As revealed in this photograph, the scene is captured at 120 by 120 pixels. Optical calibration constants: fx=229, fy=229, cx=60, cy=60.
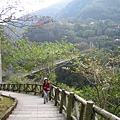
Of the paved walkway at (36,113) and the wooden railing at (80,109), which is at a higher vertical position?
the wooden railing at (80,109)

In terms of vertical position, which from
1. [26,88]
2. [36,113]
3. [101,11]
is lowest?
[26,88]

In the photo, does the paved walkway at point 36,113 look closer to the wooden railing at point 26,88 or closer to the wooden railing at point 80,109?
the wooden railing at point 80,109

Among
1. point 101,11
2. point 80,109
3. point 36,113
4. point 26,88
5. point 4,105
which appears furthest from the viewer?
point 101,11

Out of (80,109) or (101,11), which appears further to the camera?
(101,11)

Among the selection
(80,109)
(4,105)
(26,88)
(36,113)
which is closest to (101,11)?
(26,88)

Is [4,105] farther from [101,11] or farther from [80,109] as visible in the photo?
[101,11]

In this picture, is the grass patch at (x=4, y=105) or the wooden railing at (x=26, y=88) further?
the wooden railing at (x=26, y=88)

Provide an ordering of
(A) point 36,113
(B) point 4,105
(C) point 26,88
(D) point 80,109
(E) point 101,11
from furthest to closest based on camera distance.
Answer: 1. (E) point 101,11
2. (C) point 26,88
3. (B) point 4,105
4. (A) point 36,113
5. (D) point 80,109

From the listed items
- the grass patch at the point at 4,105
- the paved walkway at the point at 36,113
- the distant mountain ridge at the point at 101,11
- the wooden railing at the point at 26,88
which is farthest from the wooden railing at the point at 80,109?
the distant mountain ridge at the point at 101,11

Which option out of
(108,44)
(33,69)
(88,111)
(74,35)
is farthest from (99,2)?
(88,111)

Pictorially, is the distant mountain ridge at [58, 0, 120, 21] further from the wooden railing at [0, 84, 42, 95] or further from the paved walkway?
the paved walkway

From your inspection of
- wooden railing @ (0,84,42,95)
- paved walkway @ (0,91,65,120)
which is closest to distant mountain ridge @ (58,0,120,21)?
wooden railing @ (0,84,42,95)

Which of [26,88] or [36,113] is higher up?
[36,113]

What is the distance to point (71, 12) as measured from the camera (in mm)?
93688
